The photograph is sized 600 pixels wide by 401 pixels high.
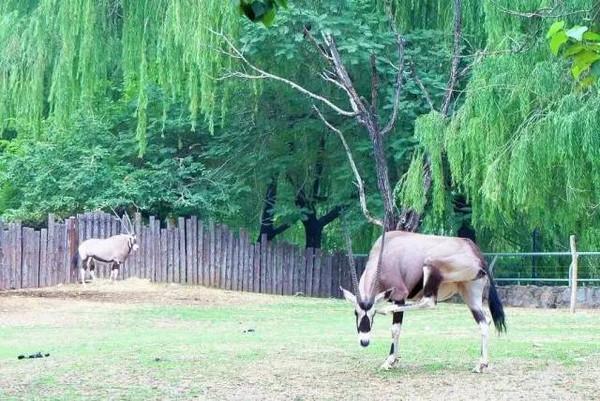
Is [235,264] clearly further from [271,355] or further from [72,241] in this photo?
[271,355]

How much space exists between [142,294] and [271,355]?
11.2 metres

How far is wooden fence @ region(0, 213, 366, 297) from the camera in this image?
23.7m

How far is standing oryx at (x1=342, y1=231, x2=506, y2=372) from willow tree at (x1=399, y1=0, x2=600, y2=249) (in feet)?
17.9

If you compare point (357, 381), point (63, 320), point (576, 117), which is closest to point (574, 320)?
point (576, 117)

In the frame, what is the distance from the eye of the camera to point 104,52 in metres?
23.1

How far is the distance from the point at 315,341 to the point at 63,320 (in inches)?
214

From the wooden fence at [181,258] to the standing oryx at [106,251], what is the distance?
37 cm

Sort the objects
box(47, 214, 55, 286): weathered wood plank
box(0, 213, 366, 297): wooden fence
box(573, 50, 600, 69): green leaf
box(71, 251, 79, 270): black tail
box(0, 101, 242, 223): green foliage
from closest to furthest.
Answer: box(573, 50, 600, 69): green leaf
box(0, 213, 366, 297): wooden fence
box(47, 214, 55, 286): weathered wood plank
box(71, 251, 79, 270): black tail
box(0, 101, 242, 223): green foliage

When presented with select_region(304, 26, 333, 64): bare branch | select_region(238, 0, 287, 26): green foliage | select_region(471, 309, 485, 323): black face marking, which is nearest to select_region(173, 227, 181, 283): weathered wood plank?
select_region(304, 26, 333, 64): bare branch

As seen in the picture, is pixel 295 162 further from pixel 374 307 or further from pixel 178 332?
pixel 374 307

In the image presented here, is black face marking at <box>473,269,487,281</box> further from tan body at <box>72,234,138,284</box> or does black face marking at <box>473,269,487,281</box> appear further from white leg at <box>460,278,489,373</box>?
tan body at <box>72,234,138,284</box>

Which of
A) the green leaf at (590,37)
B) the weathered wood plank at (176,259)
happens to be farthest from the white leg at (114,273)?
the green leaf at (590,37)

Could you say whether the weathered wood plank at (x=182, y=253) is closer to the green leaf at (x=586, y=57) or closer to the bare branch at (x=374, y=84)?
the bare branch at (x=374, y=84)

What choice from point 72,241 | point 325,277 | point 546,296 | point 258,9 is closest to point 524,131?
point 546,296
